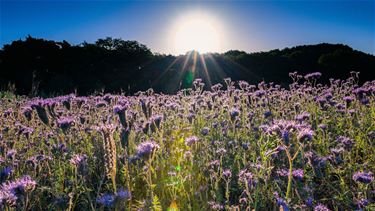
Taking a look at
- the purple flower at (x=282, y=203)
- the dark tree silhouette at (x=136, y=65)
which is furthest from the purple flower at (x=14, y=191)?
the dark tree silhouette at (x=136, y=65)

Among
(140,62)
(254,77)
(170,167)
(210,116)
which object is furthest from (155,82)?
(170,167)

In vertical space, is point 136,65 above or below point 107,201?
above

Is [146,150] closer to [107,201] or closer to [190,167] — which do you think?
[107,201]

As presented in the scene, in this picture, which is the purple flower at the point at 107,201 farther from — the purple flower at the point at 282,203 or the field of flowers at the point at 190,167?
the purple flower at the point at 282,203

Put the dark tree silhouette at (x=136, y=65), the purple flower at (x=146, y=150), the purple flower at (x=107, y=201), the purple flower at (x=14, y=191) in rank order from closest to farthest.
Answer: the purple flower at (x=14, y=191), the purple flower at (x=107, y=201), the purple flower at (x=146, y=150), the dark tree silhouette at (x=136, y=65)

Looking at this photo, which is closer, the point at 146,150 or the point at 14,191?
the point at 14,191

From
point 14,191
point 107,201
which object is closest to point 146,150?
point 107,201

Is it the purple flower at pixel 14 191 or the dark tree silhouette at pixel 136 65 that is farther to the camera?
the dark tree silhouette at pixel 136 65

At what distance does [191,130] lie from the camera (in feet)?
14.6

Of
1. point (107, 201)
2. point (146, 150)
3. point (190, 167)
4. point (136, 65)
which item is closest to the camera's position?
point (107, 201)

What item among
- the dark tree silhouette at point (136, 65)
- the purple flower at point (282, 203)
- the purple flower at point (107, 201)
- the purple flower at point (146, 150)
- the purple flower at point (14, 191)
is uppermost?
the dark tree silhouette at point (136, 65)

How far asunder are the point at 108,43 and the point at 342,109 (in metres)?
18.9

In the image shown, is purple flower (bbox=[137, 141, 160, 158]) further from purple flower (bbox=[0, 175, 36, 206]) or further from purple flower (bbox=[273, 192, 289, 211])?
purple flower (bbox=[273, 192, 289, 211])

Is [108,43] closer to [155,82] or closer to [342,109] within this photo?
[155,82]
